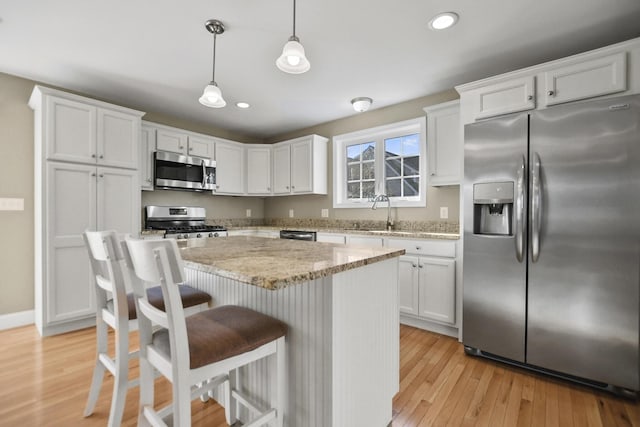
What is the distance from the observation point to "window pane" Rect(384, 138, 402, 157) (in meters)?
3.66

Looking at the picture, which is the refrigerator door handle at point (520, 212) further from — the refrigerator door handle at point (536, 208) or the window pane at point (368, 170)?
the window pane at point (368, 170)

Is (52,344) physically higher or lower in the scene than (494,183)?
lower

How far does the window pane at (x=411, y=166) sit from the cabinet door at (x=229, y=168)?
2.41m

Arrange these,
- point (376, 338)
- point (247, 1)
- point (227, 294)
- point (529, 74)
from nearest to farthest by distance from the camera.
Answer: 1. point (376, 338)
2. point (227, 294)
3. point (247, 1)
4. point (529, 74)

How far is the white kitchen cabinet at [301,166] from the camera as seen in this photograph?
4.05 m

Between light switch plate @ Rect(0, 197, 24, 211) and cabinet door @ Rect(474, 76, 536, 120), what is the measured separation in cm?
420

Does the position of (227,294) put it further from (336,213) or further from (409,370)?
(336,213)

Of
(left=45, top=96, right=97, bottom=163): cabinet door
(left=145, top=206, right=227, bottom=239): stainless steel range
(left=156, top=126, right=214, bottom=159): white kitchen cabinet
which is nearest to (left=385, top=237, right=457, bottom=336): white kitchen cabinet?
(left=145, top=206, right=227, bottom=239): stainless steel range

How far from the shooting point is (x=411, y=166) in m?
3.55

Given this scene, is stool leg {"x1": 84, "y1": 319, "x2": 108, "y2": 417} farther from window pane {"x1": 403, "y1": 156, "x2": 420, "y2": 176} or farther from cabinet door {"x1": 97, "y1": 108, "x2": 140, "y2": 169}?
window pane {"x1": 403, "y1": 156, "x2": 420, "y2": 176}

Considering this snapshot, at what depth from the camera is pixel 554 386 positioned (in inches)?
74.7

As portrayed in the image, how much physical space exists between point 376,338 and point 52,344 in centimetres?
277

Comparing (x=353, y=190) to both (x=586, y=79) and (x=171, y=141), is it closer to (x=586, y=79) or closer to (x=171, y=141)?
(x=171, y=141)

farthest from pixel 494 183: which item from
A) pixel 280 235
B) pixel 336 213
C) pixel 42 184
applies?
pixel 42 184
